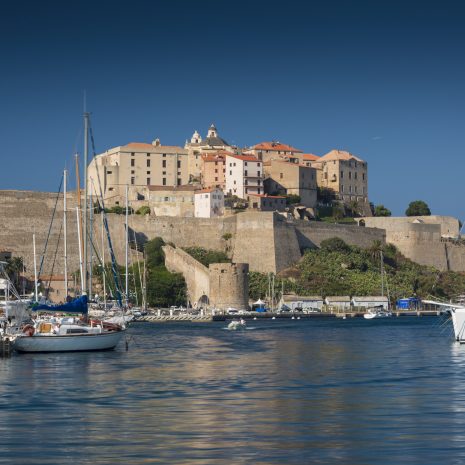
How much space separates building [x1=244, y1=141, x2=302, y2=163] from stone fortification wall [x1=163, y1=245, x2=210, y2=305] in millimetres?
25435

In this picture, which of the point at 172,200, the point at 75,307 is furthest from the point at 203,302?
the point at 75,307

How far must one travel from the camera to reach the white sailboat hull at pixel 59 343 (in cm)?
3030

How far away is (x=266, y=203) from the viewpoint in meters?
76.5

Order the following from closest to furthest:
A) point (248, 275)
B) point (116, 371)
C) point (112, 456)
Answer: point (112, 456)
point (116, 371)
point (248, 275)

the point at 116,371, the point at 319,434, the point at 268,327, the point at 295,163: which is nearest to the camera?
the point at 319,434

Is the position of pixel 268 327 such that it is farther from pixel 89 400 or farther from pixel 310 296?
pixel 89 400

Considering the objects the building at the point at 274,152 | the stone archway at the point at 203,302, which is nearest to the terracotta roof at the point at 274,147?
the building at the point at 274,152

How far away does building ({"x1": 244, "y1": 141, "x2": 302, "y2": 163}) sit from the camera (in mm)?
87938

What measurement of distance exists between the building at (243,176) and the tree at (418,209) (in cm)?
1472

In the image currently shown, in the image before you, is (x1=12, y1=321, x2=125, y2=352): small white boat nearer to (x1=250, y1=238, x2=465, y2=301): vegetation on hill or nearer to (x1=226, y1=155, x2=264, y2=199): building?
(x1=250, y1=238, x2=465, y2=301): vegetation on hill

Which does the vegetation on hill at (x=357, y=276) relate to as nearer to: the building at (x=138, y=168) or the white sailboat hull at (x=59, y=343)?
the building at (x=138, y=168)

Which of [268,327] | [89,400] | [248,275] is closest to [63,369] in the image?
[89,400]

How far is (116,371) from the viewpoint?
2606cm

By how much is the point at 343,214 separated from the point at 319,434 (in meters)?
67.3
